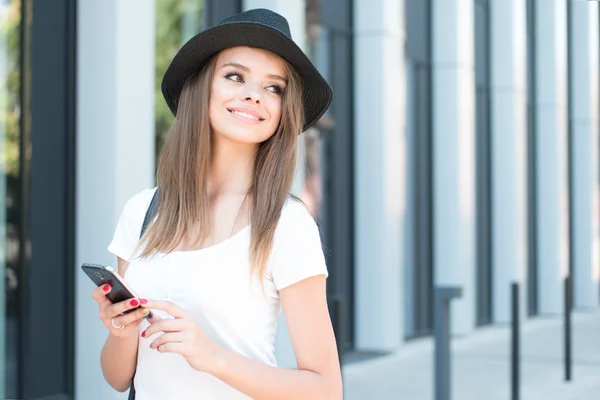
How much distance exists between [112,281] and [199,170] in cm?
48

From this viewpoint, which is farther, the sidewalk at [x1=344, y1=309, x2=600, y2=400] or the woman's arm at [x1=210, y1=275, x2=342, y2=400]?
the sidewalk at [x1=344, y1=309, x2=600, y2=400]

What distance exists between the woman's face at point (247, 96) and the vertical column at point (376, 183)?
9.47m

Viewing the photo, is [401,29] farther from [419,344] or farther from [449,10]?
[419,344]

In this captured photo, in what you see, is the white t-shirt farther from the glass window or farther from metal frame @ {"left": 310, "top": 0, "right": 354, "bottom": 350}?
metal frame @ {"left": 310, "top": 0, "right": 354, "bottom": 350}

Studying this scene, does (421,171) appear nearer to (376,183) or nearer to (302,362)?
(376,183)

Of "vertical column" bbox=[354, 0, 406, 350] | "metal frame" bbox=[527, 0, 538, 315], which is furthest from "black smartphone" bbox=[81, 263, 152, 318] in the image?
"metal frame" bbox=[527, 0, 538, 315]

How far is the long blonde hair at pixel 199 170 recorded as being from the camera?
2.46 meters

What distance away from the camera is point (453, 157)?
14625mm

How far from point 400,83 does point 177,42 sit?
16.4 feet

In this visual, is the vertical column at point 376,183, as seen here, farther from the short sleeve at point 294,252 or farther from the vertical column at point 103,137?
the short sleeve at point 294,252

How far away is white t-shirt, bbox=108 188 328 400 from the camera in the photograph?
2363 mm

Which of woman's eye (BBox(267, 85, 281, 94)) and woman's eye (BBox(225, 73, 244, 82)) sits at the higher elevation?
woman's eye (BBox(225, 73, 244, 82))

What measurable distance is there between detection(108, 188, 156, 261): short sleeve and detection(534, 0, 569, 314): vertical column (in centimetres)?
1782

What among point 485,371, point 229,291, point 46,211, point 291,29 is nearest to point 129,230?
point 229,291
